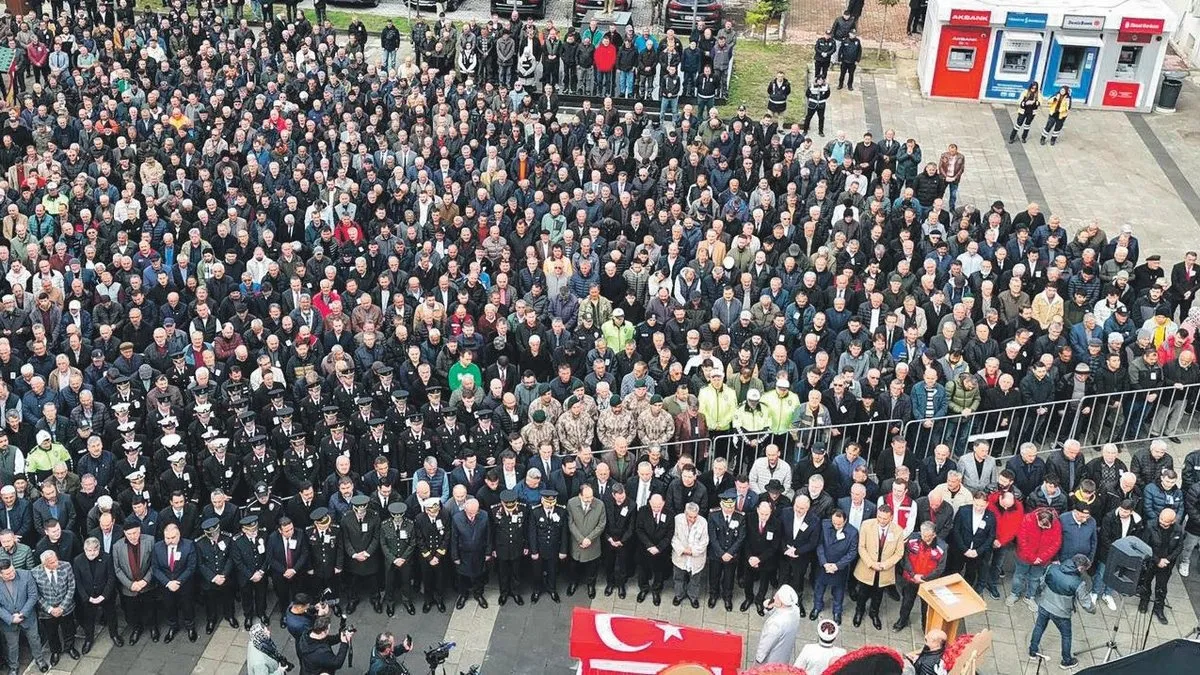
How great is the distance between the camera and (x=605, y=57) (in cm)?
2764

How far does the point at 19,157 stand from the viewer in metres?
22.6

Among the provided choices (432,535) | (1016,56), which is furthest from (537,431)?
(1016,56)

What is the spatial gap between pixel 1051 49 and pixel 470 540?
21.6m

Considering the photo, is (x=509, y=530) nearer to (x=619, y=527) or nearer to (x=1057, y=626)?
(x=619, y=527)

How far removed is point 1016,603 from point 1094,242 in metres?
6.96

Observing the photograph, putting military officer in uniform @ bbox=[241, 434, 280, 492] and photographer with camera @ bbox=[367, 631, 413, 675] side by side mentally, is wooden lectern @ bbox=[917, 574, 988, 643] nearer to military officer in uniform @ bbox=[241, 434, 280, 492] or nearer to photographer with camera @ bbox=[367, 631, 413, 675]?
photographer with camera @ bbox=[367, 631, 413, 675]

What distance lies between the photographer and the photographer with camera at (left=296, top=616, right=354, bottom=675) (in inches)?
463

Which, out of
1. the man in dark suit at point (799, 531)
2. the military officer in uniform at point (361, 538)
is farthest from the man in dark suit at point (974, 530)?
the military officer in uniform at point (361, 538)

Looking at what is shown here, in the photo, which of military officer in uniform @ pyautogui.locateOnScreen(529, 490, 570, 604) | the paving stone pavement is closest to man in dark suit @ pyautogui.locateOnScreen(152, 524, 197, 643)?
the paving stone pavement

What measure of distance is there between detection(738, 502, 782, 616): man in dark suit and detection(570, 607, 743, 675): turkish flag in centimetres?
201

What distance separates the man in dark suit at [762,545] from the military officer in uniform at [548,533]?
1.89m

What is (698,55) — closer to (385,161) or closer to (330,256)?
(385,161)

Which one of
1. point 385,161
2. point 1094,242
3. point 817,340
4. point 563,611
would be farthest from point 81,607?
point 1094,242

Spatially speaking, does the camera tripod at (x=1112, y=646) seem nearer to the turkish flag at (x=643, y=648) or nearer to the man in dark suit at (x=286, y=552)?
the turkish flag at (x=643, y=648)
